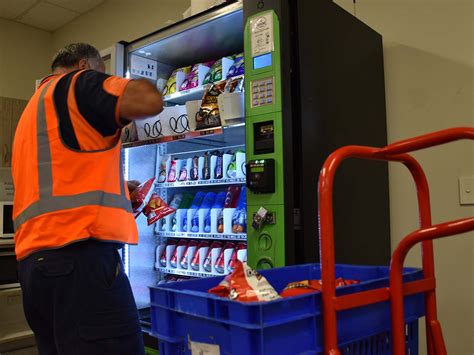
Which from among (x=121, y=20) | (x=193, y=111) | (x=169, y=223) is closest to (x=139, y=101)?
(x=193, y=111)

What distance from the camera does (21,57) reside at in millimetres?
5625

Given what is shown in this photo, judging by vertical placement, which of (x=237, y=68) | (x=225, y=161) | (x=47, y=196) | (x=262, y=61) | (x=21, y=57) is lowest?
(x=47, y=196)

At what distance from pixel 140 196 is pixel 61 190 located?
77cm

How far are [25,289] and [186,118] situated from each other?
1322mm

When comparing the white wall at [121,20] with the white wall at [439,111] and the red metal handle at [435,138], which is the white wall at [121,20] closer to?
the white wall at [439,111]

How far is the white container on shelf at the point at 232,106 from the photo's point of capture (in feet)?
7.50

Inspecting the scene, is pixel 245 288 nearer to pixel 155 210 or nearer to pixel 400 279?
pixel 400 279

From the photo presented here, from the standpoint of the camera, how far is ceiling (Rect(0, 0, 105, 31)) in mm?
5016

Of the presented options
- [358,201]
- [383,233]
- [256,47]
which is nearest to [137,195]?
[256,47]

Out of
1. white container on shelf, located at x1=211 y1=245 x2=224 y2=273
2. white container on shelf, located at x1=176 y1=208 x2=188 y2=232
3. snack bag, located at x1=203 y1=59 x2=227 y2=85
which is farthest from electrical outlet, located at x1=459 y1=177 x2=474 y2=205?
white container on shelf, located at x1=176 y1=208 x2=188 y2=232

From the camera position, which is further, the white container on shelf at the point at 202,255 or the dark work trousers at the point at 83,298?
the white container on shelf at the point at 202,255

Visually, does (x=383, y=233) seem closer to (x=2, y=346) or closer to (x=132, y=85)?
(x=132, y=85)

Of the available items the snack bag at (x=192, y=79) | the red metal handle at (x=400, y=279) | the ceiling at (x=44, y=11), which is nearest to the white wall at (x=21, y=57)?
the ceiling at (x=44, y=11)

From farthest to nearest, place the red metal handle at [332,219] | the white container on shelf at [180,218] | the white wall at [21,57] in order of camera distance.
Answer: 1. the white wall at [21,57]
2. the white container on shelf at [180,218]
3. the red metal handle at [332,219]
